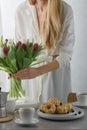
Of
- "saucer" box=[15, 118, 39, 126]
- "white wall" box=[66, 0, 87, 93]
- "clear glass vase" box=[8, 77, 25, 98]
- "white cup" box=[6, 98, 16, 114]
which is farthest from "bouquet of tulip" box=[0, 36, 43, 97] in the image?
"white wall" box=[66, 0, 87, 93]

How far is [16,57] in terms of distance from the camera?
76.7 inches

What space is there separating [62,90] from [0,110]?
101 cm

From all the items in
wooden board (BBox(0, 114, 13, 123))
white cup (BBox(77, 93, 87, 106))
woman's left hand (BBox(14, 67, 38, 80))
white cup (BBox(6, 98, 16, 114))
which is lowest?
wooden board (BBox(0, 114, 13, 123))

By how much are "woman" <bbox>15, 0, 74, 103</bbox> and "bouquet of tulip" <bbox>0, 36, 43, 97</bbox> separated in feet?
1.50

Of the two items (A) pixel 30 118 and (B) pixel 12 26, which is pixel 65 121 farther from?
(B) pixel 12 26

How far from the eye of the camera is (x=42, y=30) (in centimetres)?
256

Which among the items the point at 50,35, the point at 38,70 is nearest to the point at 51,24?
the point at 50,35

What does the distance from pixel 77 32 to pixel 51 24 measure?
1.31m

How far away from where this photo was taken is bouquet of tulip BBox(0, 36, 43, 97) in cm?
190

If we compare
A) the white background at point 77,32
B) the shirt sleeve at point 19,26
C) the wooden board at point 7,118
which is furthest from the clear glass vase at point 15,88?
the white background at point 77,32

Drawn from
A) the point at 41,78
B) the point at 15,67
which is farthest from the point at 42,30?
the point at 15,67

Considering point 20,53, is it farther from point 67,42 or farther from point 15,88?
point 67,42

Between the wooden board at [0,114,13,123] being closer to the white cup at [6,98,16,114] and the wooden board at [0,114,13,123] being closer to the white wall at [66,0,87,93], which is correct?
the white cup at [6,98,16,114]

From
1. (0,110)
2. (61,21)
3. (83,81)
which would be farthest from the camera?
(83,81)
